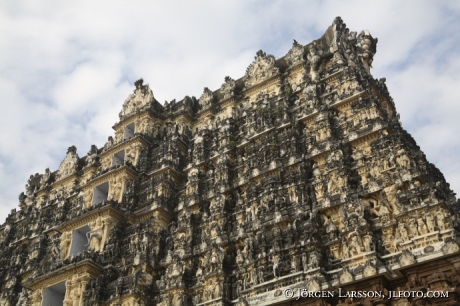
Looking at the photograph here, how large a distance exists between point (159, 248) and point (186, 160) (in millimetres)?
5768

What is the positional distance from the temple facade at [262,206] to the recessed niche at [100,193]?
0.08 metres

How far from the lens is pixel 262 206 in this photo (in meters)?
19.7

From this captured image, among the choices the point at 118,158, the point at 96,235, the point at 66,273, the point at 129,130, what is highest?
the point at 129,130

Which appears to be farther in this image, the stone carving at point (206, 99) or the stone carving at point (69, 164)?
the stone carving at point (69, 164)

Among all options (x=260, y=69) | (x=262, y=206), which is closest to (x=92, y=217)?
(x=262, y=206)

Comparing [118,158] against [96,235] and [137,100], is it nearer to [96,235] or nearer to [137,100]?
[137,100]

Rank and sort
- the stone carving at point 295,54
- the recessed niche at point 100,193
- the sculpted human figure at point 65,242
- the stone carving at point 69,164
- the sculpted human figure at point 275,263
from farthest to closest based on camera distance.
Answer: the stone carving at point 69,164, the recessed niche at point 100,193, the stone carving at point 295,54, the sculpted human figure at point 65,242, the sculpted human figure at point 275,263

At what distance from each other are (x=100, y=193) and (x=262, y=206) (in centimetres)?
1121

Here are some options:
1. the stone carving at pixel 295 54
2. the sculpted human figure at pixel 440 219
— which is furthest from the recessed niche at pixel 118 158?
the sculpted human figure at pixel 440 219

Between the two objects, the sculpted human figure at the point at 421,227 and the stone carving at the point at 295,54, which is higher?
the stone carving at the point at 295,54

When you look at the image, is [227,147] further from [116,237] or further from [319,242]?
[319,242]

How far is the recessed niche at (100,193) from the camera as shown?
26.7 metres

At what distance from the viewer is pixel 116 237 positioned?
2317 centimetres

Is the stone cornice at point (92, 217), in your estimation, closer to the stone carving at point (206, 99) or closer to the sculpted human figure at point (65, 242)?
the sculpted human figure at point (65, 242)
